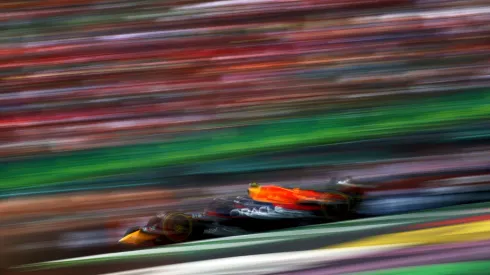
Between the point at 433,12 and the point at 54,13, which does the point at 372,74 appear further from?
the point at 54,13

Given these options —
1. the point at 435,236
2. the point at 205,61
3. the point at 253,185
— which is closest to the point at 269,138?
the point at 253,185

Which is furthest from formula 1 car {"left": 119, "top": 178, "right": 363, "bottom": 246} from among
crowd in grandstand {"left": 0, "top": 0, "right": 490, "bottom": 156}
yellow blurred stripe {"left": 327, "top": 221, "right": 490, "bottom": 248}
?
crowd in grandstand {"left": 0, "top": 0, "right": 490, "bottom": 156}

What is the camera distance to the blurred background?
6.18 feet

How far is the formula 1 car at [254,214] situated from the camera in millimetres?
1886

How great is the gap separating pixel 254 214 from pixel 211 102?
396 mm

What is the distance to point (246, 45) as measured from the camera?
190cm

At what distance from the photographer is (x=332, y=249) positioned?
1813mm

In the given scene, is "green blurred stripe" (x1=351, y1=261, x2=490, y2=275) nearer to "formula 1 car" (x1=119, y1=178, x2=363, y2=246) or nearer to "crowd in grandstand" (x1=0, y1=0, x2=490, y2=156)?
"formula 1 car" (x1=119, y1=178, x2=363, y2=246)

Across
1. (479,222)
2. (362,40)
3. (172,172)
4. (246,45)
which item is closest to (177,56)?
(246,45)

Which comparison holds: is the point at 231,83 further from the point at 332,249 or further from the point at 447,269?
the point at 447,269

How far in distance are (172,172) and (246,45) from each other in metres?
0.48

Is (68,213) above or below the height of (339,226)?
above

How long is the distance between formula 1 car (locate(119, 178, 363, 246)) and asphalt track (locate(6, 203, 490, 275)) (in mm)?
30

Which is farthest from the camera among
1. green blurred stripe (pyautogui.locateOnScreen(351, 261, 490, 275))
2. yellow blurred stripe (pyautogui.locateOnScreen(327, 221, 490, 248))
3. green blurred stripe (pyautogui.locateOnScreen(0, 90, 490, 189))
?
green blurred stripe (pyautogui.locateOnScreen(0, 90, 490, 189))
